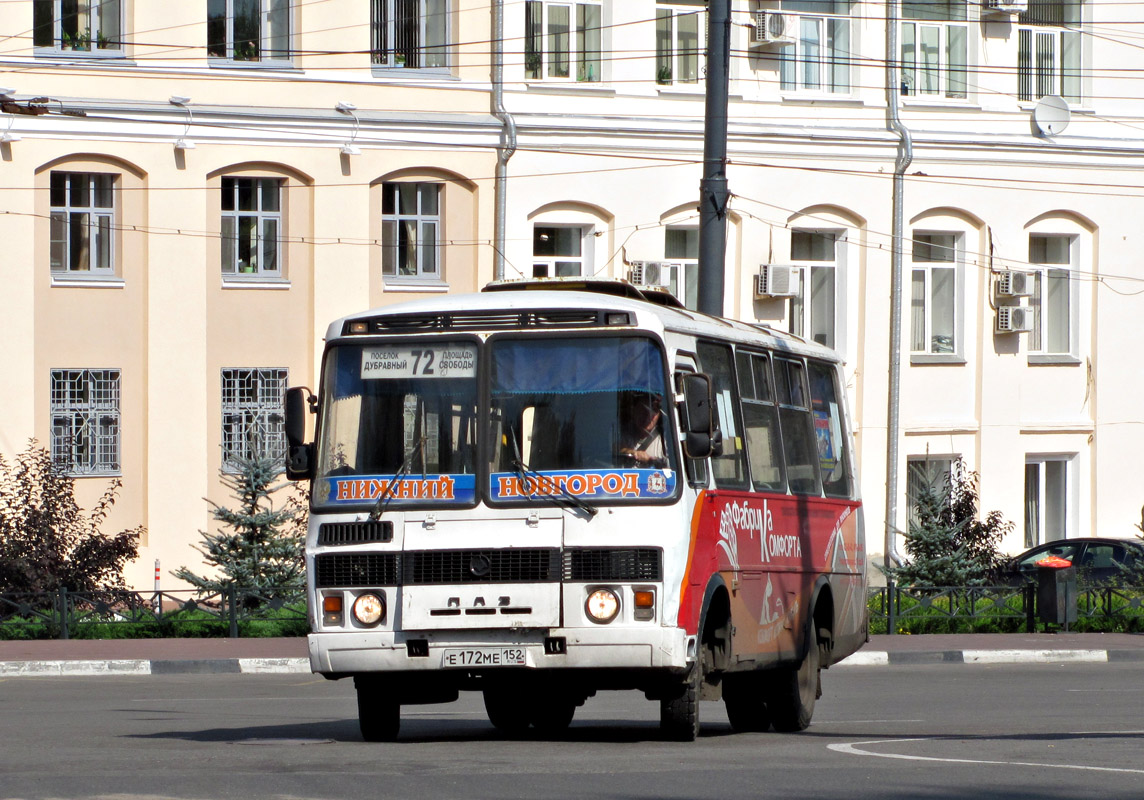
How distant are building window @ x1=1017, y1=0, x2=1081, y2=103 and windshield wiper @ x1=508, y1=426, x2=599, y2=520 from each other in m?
23.1

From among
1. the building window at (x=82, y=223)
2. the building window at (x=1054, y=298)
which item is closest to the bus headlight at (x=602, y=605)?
the building window at (x=82, y=223)

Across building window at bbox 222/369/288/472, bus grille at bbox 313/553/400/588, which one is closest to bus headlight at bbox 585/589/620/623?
bus grille at bbox 313/553/400/588

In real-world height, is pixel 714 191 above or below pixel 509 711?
above

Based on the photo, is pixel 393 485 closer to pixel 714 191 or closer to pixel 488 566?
pixel 488 566

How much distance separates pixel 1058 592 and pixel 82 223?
14.4 metres

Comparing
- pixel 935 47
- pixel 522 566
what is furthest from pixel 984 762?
pixel 935 47

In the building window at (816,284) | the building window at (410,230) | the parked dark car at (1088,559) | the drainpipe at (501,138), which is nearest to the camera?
the parked dark car at (1088,559)

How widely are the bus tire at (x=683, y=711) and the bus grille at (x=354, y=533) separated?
1.86m

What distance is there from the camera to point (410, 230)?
1113 inches

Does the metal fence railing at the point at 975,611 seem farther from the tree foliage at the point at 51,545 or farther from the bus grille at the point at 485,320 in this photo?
the bus grille at the point at 485,320

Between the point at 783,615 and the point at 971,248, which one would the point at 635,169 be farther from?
the point at 783,615

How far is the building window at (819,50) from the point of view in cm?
2991

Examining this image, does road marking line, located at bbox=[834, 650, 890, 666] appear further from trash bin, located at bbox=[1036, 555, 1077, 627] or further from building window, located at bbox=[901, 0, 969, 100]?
building window, located at bbox=[901, 0, 969, 100]

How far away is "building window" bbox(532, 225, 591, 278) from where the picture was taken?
94.8 ft
